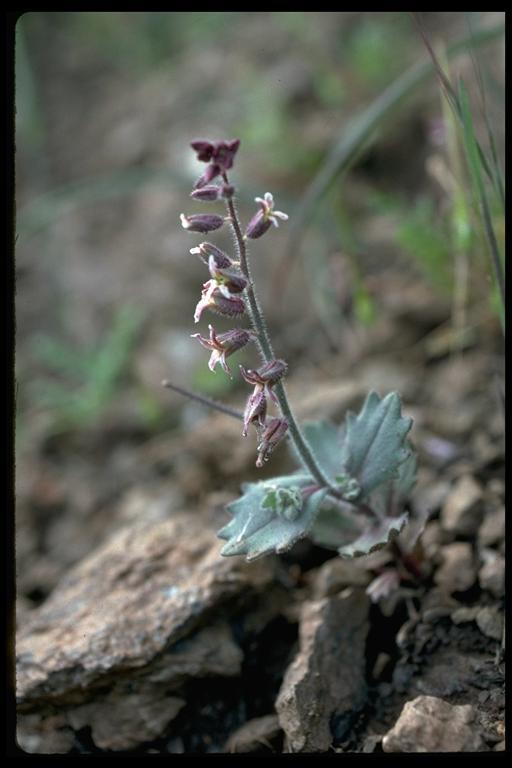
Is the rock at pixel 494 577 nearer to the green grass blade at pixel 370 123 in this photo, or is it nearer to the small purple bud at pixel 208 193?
the small purple bud at pixel 208 193

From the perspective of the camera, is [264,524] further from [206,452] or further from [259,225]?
[206,452]

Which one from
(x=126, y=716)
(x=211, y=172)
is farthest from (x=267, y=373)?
(x=126, y=716)

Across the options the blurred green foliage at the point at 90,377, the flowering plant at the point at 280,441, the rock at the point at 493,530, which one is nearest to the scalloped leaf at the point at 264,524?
the flowering plant at the point at 280,441

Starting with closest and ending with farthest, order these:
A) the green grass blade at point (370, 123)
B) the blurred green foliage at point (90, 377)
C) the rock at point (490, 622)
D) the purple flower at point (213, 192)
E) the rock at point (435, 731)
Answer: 1. the rock at point (435, 731)
2. the purple flower at point (213, 192)
3. the rock at point (490, 622)
4. the green grass blade at point (370, 123)
5. the blurred green foliage at point (90, 377)

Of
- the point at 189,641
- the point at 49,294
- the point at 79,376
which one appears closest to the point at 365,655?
the point at 189,641

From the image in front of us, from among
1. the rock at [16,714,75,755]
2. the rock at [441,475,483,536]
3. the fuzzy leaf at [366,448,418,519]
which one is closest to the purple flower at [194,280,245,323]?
the fuzzy leaf at [366,448,418,519]

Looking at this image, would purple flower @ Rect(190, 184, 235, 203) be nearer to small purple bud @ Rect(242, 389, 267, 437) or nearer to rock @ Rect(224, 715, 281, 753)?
small purple bud @ Rect(242, 389, 267, 437)
